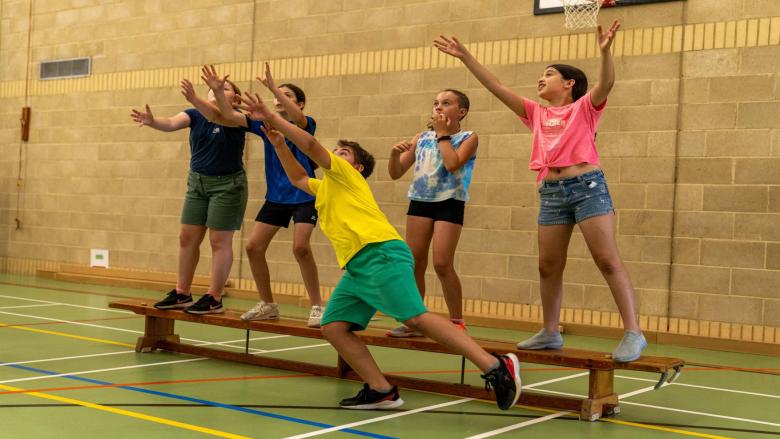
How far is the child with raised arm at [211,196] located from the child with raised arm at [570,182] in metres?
A: 2.33

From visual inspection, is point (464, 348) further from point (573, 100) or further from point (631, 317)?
point (573, 100)

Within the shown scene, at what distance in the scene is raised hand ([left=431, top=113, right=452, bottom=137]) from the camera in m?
6.10

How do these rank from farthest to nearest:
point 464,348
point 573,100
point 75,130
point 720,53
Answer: point 75,130, point 720,53, point 573,100, point 464,348

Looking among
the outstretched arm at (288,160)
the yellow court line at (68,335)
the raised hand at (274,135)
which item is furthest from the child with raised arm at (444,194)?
the yellow court line at (68,335)

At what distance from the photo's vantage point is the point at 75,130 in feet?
48.6

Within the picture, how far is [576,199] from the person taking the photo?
543 cm

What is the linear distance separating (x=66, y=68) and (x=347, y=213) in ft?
36.8

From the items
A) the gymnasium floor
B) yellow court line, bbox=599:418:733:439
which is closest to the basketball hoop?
the gymnasium floor

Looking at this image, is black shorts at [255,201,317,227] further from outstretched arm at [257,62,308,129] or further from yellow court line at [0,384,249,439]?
yellow court line at [0,384,249,439]

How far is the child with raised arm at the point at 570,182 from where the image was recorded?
17.5 ft

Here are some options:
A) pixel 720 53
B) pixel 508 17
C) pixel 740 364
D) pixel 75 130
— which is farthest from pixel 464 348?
pixel 75 130

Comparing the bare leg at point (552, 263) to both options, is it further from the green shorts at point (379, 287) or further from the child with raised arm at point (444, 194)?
the green shorts at point (379, 287)

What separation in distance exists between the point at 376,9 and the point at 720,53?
441 centimetres

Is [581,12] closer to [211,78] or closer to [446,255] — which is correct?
[446,255]
